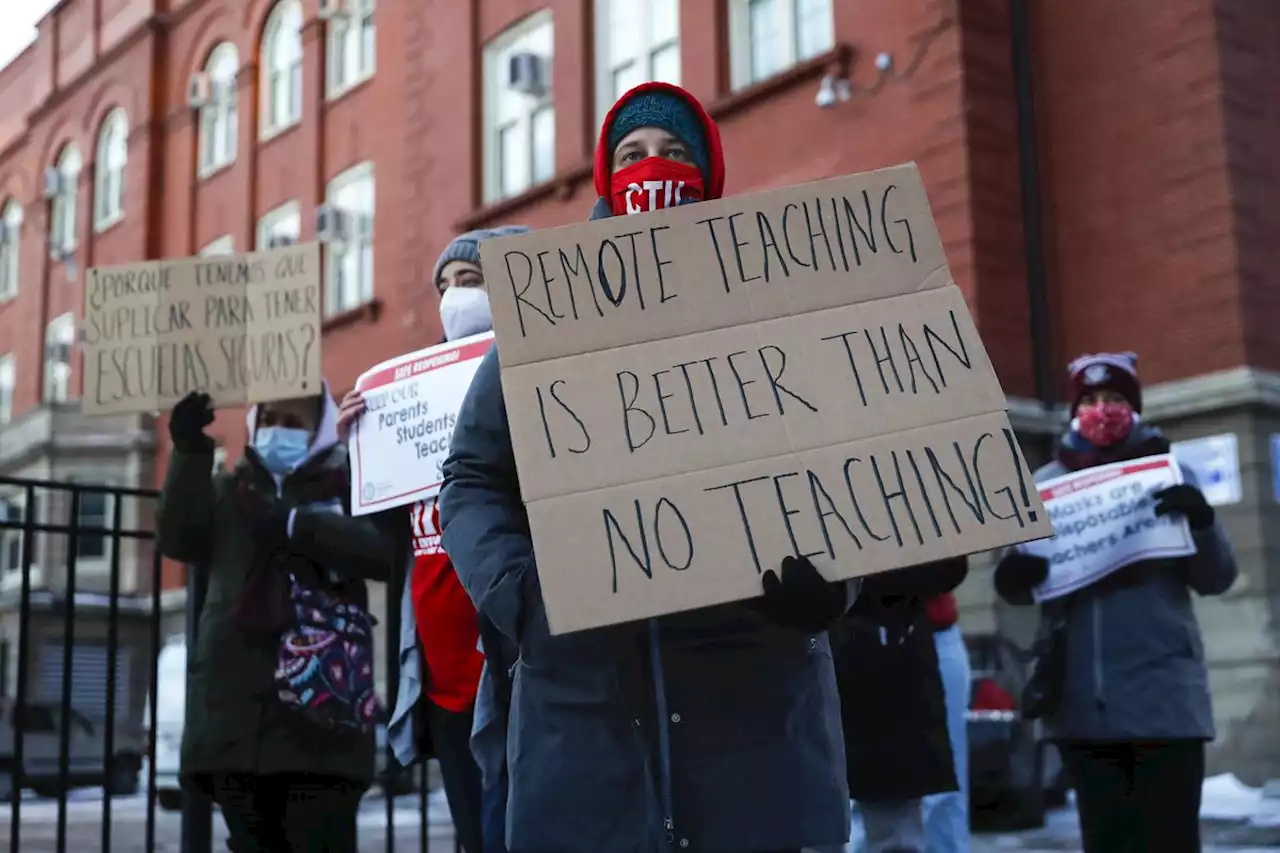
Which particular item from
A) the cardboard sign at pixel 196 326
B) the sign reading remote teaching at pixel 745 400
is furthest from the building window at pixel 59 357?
the sign reading remote teaching at pixel 745 400

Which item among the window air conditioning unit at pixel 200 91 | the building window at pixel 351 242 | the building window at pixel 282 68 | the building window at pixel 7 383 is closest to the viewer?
the building window at pixel 351 242

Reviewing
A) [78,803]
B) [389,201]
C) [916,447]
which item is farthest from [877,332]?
[389,201]

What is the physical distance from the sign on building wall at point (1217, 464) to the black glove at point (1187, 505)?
288 inches

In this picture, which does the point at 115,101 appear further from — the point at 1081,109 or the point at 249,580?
the point at 249,580

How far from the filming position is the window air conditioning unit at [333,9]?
22.5m

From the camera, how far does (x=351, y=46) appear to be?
2244 cm

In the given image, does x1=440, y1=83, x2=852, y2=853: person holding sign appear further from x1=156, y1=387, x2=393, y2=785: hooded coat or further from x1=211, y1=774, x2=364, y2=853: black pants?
x1=211, y1=774, x2=364, y2=853: black pants

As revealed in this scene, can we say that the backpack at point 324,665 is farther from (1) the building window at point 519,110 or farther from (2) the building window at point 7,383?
(2) the building window at point 7,383

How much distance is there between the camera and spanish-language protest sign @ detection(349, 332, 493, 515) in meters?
4.11

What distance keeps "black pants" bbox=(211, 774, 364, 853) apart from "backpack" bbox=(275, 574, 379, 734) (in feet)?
0.66

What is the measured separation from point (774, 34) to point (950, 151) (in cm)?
272

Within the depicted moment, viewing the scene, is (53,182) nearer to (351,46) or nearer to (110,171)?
(110,171)

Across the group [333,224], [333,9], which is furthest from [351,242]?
[333,9]

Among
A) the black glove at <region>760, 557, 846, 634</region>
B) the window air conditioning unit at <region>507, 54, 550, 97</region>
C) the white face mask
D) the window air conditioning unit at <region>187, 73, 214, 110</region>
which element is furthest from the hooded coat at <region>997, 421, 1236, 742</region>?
the window air conditioning unit at <region>187, 73, 214, 110</region>
